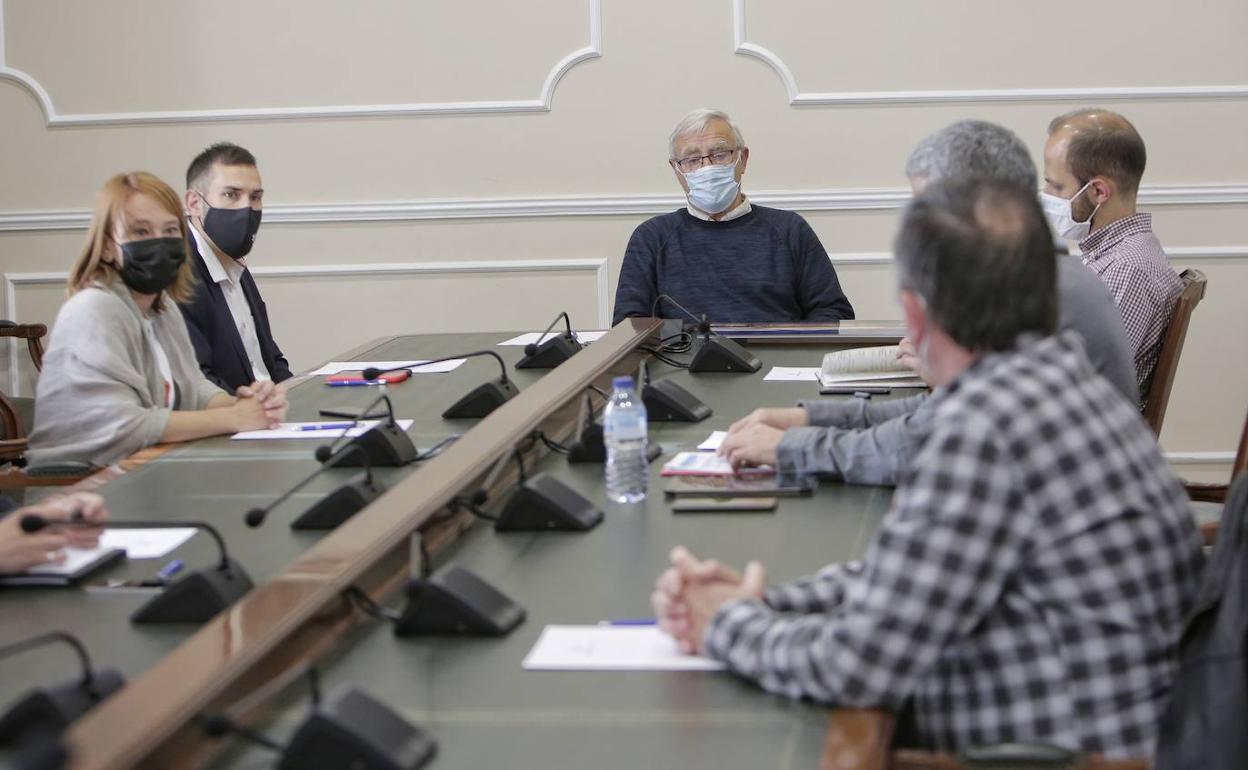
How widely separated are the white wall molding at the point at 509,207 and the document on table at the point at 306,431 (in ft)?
7.73

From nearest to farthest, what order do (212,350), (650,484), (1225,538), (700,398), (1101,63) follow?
(1225,538) < (650,484) < (700,398) < (212,350) < (1101,63)

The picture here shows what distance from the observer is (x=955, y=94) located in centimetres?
518

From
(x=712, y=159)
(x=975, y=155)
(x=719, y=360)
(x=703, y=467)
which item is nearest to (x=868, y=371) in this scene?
(x=719, y=360)

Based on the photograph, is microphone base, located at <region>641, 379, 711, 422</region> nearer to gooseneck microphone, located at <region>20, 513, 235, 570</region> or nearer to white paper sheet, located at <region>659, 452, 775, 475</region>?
white paper sheet, located at <region>659, 452, 775, 475</region>

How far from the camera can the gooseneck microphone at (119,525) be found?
1843 millimetres

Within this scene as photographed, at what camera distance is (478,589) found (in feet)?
5.74

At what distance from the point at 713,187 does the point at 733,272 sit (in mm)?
279

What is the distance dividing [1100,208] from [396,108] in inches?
105

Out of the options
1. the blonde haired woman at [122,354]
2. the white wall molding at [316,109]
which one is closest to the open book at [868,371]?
the blonde haired woman at [122,354]

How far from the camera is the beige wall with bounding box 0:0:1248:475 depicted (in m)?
5.16

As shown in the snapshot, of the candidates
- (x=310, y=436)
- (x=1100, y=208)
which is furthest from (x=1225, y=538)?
Result: (x=1100, y=208)

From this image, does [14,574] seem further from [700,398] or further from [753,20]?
[753,20]

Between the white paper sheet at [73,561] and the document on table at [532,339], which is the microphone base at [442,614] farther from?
the document on table at [532,339]

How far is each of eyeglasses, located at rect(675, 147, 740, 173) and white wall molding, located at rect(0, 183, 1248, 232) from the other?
679mm
